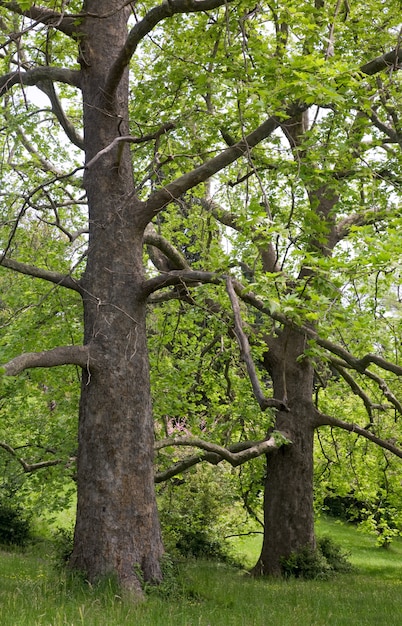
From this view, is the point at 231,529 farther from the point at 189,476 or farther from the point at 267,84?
the point at 267,84

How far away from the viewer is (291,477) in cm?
1444

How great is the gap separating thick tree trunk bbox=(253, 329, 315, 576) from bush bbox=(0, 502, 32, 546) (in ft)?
20.3

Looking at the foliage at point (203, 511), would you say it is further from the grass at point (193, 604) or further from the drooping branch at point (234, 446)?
the grass at point (193, 604)

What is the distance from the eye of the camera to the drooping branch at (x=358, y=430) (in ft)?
42.1

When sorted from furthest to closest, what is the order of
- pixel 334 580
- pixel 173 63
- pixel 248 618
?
1. pixel 334 580
2. pixel 173 63
3. pixel 248 618

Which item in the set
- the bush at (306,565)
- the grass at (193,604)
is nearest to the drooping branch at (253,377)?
the grass at (193,604)

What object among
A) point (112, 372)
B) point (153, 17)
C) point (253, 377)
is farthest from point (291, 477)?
point (153, 17)

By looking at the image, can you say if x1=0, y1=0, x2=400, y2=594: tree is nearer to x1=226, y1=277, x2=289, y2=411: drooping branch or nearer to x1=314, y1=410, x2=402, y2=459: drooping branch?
x1=226, y1=277, x2=289, y2=411: drooping branch

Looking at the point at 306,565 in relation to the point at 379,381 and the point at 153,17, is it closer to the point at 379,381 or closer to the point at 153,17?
the point at 379,381

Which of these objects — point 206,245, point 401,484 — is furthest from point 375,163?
point 401,484

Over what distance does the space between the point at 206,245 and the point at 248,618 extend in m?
8.62

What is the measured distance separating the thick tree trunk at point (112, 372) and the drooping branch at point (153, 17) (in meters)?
0.36

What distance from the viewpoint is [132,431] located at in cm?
813

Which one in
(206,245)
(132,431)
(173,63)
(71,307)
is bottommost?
(132,431)
